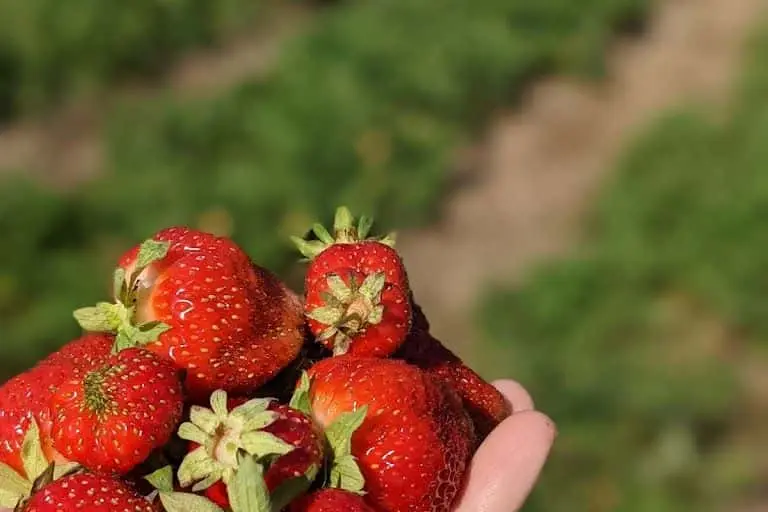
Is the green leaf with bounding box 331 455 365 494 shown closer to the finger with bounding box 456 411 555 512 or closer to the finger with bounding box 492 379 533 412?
the finger with bounding box 456 411 555 512

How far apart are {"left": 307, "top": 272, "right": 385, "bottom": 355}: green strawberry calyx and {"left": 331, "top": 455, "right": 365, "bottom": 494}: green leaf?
0.22 m

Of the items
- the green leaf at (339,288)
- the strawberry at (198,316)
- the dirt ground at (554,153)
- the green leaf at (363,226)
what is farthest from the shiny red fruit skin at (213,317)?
the dirt ground at (554,153)

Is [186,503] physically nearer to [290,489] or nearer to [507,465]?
[290,489]

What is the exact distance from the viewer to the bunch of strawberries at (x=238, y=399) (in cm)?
151

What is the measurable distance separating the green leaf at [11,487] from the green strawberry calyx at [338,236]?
1.83 feet

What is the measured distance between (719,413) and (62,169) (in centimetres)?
258

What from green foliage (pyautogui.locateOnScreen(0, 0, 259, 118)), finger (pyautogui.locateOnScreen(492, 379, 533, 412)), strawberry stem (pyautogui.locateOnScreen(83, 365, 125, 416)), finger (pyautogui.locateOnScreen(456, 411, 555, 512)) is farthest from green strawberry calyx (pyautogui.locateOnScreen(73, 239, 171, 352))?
green foliage (pyautogui.locateOnScreen(0, 0, 259, 118))

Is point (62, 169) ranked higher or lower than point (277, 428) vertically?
lower

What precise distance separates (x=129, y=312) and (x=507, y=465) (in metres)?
0.61

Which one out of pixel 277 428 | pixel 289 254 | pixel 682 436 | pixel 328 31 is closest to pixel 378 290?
pixel 277 428

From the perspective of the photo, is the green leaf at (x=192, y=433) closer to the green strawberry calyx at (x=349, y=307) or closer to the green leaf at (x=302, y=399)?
the green leaf at (x=302, y=399)

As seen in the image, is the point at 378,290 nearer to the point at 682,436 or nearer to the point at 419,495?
the point at 419,495

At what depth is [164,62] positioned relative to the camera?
5.24 m

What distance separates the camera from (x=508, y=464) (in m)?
1.80
